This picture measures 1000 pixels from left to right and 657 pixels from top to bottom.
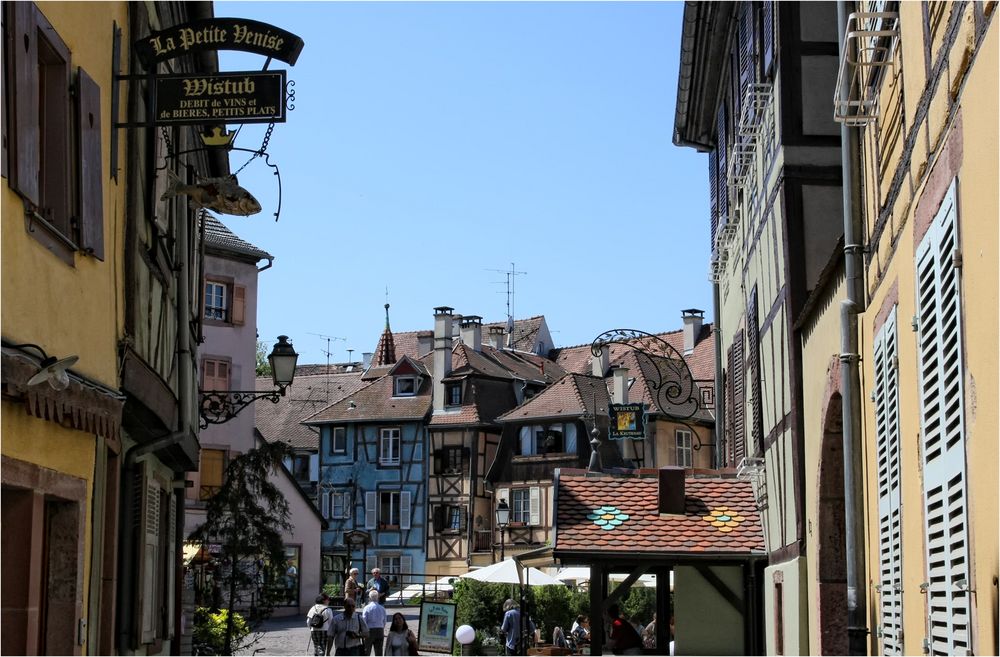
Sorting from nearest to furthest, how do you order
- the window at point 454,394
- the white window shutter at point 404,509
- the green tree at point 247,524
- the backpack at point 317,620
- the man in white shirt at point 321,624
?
the man in white shirt at point 321,624, the backpack at point 317,620, the green tree at point 247,524, the window at point 454,394, the white window shutter at point 404,509

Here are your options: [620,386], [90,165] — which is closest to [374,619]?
[90,165]

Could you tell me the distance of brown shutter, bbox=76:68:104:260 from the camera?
7.46 meters

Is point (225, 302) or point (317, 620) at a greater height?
point (225, 302)

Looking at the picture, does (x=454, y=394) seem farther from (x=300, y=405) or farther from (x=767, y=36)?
(x=767, y=36)

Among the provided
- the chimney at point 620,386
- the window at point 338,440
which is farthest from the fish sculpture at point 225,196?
the window at point 338,440

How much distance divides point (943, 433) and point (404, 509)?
165ft

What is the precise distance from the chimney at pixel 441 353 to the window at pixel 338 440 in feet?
14.9

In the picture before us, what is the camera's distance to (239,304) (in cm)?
3891

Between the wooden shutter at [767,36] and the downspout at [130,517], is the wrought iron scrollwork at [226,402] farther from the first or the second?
the wooden shutter at [767,36]

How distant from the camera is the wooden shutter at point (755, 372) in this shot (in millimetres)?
15008

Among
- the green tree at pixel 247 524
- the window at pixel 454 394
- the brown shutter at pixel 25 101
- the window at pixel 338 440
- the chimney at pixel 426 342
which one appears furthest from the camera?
the chimney at pixel 426 342

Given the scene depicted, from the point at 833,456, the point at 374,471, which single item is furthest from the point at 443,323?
the point at 833,456

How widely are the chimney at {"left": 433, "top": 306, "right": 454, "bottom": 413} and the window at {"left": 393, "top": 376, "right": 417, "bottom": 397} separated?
1.47 metres

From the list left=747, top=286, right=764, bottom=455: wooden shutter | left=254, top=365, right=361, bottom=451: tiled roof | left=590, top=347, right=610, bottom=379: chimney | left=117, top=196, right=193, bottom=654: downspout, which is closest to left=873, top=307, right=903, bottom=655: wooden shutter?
left=117, top=196, right=193, bottom=654: downspout
